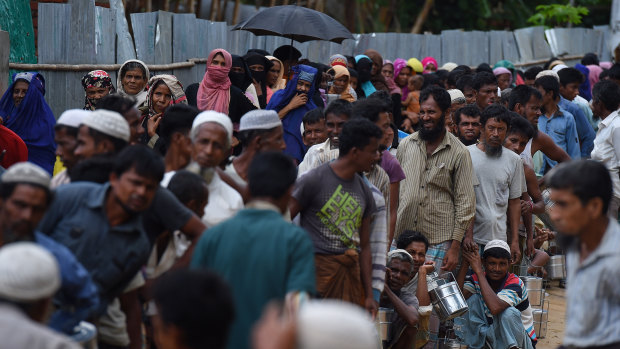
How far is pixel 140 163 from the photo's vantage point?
4.27 meters

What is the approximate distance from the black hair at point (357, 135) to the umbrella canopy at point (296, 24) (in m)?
5.04

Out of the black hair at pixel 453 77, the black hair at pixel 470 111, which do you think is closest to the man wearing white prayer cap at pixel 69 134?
the black hair at pixel 470 111

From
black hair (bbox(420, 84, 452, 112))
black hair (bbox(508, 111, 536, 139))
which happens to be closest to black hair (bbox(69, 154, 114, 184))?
black hair (bbox(420, 84, 452, 112))

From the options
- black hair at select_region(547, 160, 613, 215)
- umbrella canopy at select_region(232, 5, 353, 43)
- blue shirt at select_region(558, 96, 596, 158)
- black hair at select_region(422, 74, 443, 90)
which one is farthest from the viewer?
black hair at select_region(422, 74, 443, 90)

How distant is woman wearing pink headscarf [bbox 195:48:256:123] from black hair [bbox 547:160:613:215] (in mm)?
4968

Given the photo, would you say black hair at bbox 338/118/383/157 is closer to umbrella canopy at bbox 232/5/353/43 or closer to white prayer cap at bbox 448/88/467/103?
white prayer cap at bbox 448/88/467/103

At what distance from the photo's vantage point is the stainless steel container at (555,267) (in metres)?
9.81

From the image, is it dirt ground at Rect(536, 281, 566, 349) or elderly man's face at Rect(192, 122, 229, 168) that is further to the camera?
dirt ground at Rect(536, 281, 566, 349)

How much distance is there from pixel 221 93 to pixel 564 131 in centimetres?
428

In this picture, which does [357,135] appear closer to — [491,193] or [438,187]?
[438,187]

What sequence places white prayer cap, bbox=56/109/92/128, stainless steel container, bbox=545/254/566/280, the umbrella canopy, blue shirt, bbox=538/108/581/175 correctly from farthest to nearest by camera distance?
blue shirt, bbox=538/108/581/175
the umbrella canopy
stainless steel container, bbox=545/254/566/280
white prayer cap, bbox=56/109/92/128

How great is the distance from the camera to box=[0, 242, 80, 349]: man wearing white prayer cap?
2.93 meters

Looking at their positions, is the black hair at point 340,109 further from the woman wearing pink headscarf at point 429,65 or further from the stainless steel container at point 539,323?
the woman wearing pink headscarf at point 429,65

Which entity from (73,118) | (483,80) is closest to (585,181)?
(73,118)
